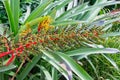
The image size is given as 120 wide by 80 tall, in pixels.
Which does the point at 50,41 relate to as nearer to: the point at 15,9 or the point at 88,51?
the point at 88,51

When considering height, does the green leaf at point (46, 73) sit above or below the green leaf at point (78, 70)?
below

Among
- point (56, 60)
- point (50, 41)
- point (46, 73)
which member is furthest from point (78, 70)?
point (50, 41)

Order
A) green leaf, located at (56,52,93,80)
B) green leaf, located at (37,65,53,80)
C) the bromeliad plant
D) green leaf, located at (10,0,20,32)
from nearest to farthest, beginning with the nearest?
the bromeliad plant → green leaf, located at (56,52,93,80) → green leaf, located at (37,65,53,80) → green leaf, located at (10,0,20,32)

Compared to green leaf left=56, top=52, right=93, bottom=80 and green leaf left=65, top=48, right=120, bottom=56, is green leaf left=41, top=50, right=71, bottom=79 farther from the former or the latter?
green leaf left=65, top=48, right=120, bottom=56

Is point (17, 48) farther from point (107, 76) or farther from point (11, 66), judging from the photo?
point (107, 76)

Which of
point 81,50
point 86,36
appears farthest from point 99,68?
point 86,36

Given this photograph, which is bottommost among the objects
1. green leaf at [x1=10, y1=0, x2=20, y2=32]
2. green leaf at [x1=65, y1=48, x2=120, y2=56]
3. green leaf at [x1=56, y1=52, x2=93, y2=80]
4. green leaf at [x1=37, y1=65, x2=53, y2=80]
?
green leaf at [x1=37, y1=65, x2=53, y2=80]

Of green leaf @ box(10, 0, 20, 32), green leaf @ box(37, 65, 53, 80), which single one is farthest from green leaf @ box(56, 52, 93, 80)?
green leaf @ box(10, 0, 20, 32)

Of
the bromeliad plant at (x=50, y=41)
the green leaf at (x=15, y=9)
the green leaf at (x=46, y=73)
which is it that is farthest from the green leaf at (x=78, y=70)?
the green leaf at (x=15, y=9)

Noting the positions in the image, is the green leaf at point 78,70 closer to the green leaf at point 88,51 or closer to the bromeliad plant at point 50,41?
the bromeliad plant at point 50,41
